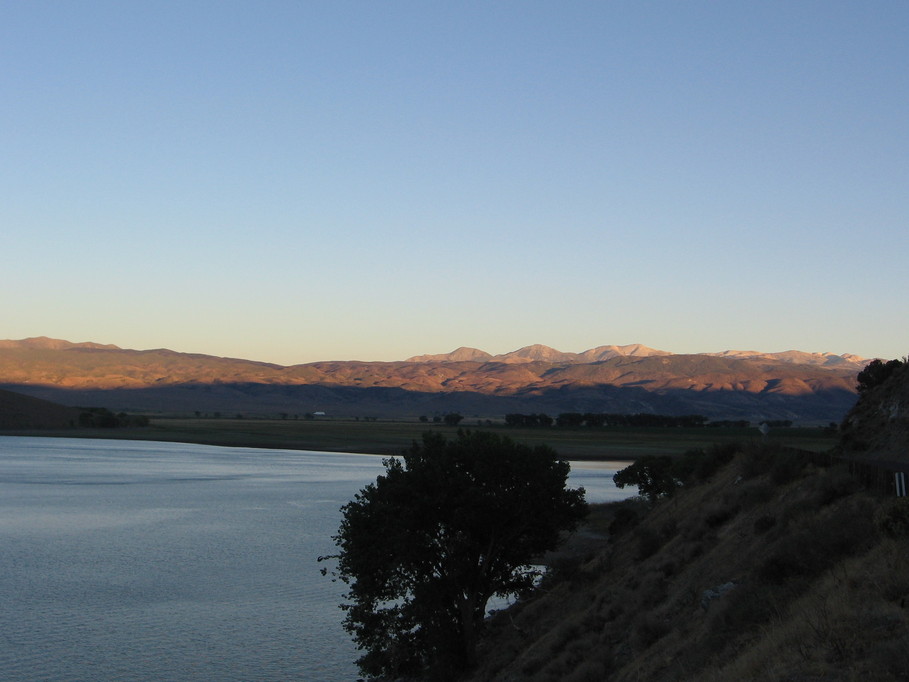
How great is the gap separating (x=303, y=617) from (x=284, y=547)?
1536 cm

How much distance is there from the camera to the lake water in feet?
103

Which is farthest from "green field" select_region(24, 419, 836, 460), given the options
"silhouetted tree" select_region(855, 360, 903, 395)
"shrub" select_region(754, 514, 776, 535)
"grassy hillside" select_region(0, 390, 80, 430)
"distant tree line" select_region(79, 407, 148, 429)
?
"shrub" select_region(754, 514, 776, 535)

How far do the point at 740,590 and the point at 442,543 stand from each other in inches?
547

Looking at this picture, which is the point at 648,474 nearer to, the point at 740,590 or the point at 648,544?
the point at 648,544

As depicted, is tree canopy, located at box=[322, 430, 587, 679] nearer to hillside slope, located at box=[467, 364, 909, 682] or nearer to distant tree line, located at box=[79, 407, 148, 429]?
hillside slope, located at box=[467, 364, 909, 682]

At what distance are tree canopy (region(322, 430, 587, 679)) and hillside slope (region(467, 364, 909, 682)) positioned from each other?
1658mm

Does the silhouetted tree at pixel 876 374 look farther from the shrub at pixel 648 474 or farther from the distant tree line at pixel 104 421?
the distant tree line at pixel 104 421

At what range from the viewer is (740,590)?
17875 millimetres

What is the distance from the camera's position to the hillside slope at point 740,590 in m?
13.0

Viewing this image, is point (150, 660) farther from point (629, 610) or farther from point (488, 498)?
point (629, 610)

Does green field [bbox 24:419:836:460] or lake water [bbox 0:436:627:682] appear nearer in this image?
lake water [bbox 0:436:627:682]

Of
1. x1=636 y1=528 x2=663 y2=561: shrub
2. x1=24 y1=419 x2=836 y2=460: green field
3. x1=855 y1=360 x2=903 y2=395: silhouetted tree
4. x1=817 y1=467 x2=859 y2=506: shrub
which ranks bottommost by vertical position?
x1=24 y1=419 x2=836 y2=460: green field

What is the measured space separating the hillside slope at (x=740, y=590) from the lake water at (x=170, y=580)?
8619 mm

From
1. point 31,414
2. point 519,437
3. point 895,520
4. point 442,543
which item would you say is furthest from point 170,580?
point 31,414
